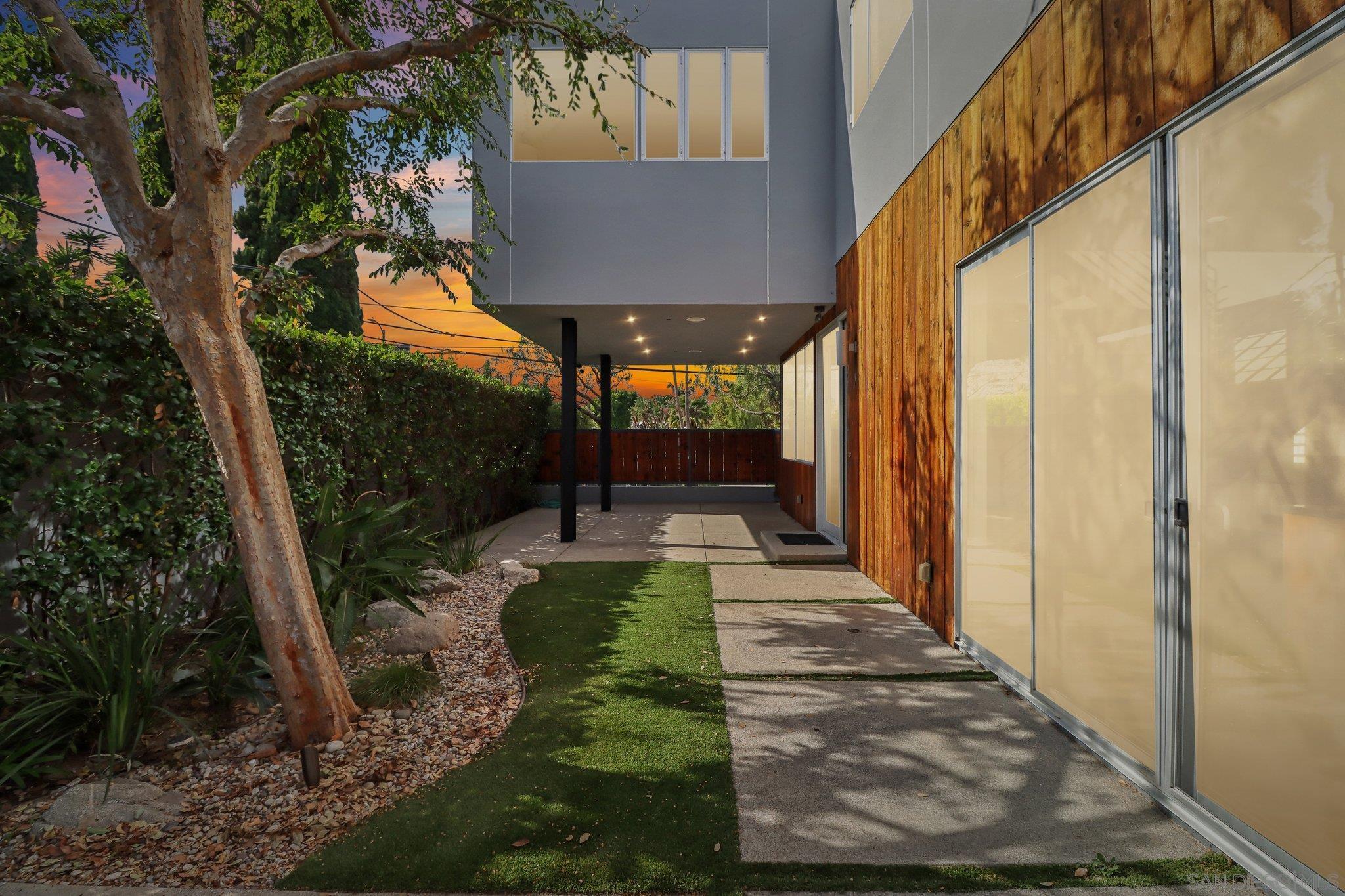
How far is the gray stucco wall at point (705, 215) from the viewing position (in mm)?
7074

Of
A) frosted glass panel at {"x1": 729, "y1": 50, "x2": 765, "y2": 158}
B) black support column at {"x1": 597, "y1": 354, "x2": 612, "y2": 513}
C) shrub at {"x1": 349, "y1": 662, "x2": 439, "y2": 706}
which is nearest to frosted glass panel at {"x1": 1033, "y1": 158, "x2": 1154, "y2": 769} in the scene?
shrub at {"x1": 349, "y1": 662, "x2": 439, "y2": 706}

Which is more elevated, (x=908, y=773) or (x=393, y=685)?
(x=393, y=685)

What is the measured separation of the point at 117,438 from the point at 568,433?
210 inches

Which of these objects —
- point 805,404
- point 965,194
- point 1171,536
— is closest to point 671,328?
point 805,404

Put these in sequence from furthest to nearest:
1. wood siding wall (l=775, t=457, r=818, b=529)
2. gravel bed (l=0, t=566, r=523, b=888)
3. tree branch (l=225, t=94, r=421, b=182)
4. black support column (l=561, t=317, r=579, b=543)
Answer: wood siding wall (l=775, t=457, r=818, b=529) < black support column (l=561, t=317, r=579, b=543) < tree branch (l=225, t=94, r=421, b=182) < gravel bed (l=0, t=566, r=523, b=888)

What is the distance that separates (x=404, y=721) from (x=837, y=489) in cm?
539

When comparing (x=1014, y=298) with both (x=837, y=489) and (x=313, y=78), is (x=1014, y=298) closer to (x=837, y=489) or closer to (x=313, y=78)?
(x=313, y=78)

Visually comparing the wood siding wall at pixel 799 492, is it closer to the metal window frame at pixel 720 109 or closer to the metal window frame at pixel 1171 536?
the metal window frame at pixel 720 109

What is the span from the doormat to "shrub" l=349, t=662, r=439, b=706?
4.72 metres

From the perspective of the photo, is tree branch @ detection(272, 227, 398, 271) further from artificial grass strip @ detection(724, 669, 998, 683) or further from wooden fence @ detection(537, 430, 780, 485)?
wooden fence @ detection(537, 430, 780, 485)

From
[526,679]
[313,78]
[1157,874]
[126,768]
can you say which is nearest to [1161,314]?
[1157,874]

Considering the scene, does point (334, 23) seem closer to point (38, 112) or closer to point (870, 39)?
point (38, 112)

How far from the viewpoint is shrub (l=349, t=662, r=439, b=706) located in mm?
3137

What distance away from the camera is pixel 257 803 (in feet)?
7.87
